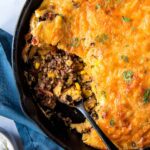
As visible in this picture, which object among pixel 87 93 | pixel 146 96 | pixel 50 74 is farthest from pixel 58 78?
pixel 146 96

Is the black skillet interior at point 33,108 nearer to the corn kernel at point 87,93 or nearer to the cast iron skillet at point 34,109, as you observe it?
the cast iron skillet at point 34,109

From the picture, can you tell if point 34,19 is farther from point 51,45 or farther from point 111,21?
point 111,21

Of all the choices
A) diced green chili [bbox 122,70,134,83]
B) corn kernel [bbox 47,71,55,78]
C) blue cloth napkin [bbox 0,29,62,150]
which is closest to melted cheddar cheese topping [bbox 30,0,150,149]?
diced green chili [bbox 122,70,134,83]

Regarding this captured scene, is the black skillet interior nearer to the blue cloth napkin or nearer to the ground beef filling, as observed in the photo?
the ground beef filling

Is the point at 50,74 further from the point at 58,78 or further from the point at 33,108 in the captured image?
the point at 33,108

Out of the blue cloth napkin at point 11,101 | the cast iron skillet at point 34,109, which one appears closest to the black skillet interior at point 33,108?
the cast iron skillet at point 34,109

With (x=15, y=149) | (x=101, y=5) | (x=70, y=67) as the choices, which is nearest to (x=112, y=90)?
(x=70, y=67)
